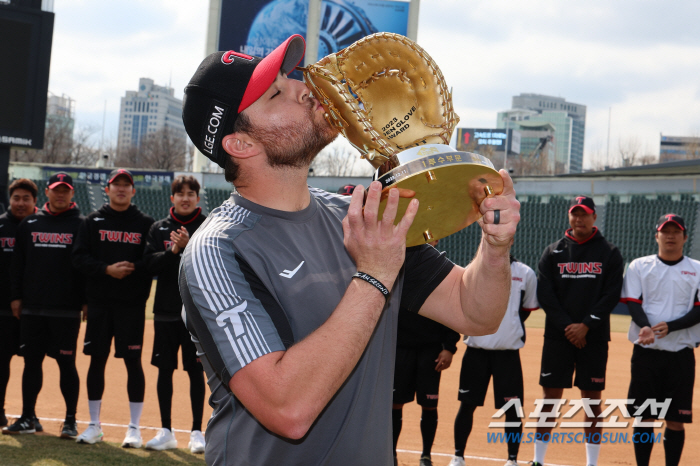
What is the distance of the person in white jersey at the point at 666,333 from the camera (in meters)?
5.93

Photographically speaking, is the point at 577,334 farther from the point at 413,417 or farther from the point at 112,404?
the point at 112,404

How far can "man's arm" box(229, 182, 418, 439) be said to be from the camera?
4.84 ft

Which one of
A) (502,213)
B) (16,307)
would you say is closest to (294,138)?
(502,213)

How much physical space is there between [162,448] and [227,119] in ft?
16.7

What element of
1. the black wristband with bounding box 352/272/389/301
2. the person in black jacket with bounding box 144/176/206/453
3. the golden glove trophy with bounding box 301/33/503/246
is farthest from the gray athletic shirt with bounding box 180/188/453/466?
the person in black jacket with bounding box 144/176/206/453

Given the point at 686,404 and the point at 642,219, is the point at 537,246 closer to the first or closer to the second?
the point at 642,219

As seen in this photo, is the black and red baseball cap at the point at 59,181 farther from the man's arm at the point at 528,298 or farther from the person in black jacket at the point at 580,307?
the person in black jacket at the point at 580,307

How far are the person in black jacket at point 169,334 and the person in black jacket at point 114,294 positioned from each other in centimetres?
18

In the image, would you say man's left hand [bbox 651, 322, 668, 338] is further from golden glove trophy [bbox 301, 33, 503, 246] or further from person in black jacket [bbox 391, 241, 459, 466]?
golden glove trophy [bbox 301, 33, 503, 246]

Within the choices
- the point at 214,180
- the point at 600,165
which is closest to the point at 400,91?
the point at 214,180

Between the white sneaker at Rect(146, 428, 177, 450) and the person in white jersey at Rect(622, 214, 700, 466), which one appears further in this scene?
the white sneaker at Rect(146, 428, 177, 450)

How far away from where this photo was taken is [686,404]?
595 centimetres

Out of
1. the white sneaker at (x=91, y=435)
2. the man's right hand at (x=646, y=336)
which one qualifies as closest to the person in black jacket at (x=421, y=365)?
the man's right hand at (x=646, y=336)

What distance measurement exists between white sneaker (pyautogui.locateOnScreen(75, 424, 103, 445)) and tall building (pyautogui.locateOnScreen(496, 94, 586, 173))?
10902cm
